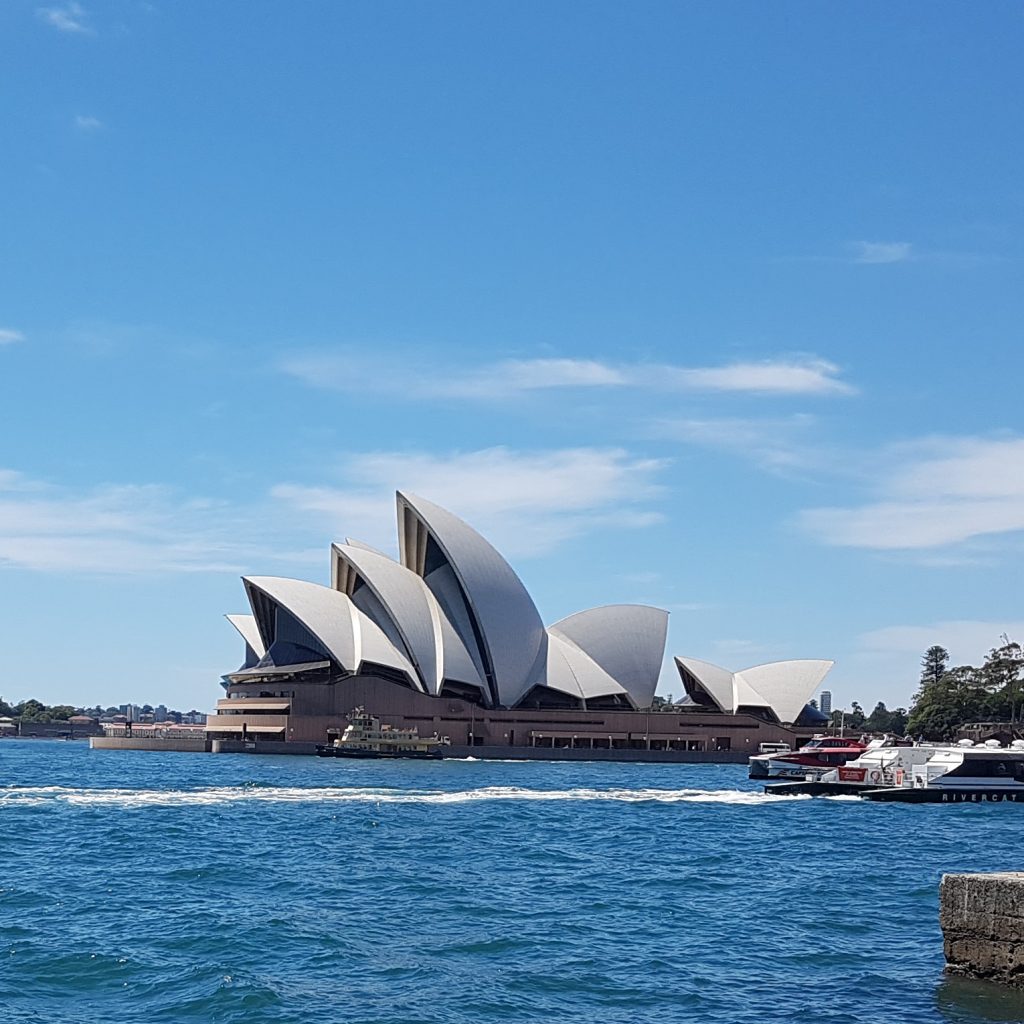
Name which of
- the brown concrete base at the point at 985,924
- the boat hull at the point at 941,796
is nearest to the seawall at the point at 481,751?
the boat hull at the point at 941,796

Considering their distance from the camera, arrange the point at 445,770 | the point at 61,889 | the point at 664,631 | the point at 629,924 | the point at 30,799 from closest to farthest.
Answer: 1. the point at 629,924
2. the point at 61,889
3. the point at 30,799
4. the point at 445,770
5. the point at 664,631

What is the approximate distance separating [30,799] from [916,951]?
1049 inches

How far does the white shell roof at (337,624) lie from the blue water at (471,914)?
41352 mm

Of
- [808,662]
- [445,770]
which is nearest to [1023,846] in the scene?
[445,770]

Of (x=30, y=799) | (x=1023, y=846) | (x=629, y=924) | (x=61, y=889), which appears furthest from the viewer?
(x=30, y=799)

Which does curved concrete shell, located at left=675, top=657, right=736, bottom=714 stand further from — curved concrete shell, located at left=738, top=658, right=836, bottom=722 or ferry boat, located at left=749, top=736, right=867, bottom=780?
ferry boat, located at left=749, top=736, right=867, bottom=780

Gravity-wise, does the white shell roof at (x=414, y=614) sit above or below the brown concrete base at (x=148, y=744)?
above

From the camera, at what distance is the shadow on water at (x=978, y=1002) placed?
440 inches

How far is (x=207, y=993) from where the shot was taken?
1233 cm

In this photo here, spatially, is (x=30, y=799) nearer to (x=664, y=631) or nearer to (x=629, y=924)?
(x=629, y=924)

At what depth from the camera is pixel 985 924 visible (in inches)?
465

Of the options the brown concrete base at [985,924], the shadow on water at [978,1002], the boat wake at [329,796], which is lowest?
the boat wake at [329,796]

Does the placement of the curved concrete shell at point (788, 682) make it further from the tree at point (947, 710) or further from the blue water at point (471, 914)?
the blue water at point (471, 914)

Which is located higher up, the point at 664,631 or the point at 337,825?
the point at 664,631
